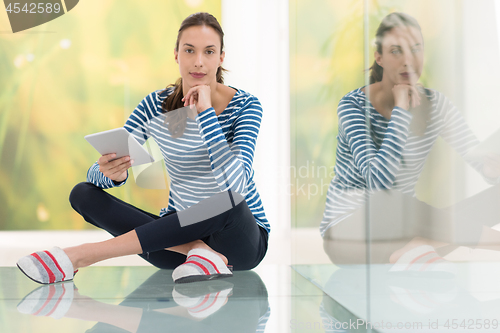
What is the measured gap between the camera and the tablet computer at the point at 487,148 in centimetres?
41

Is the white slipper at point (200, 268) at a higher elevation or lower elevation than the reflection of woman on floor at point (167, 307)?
higher

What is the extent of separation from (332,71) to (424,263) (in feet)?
1.54

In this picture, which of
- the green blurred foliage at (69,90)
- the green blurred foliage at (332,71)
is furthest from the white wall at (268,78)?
the green blurred foliage at (332,71)

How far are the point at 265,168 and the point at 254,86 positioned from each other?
1.26ft

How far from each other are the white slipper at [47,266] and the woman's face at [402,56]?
771 mm

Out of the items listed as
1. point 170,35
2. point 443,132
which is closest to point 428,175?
point 443,132

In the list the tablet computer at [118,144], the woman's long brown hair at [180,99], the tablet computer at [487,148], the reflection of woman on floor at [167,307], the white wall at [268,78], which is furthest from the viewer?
the white wall at [268,78]

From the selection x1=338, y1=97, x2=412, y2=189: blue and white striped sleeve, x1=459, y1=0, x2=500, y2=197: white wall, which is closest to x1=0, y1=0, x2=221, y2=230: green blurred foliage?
x1=338, y1=97, x2=412, y2=189: blue and white striped sleeve

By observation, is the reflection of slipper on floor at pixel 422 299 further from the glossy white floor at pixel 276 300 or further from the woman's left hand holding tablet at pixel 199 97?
the woman's left hand holding tablet at pixel 199 97

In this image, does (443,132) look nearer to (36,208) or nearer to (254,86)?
(254,86)

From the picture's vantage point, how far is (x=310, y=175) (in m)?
1.00

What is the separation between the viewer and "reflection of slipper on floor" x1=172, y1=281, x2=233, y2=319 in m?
0.71

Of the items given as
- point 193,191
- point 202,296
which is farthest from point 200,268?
point 193,191

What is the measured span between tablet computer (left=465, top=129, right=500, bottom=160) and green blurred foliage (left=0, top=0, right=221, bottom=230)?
1.68 m
